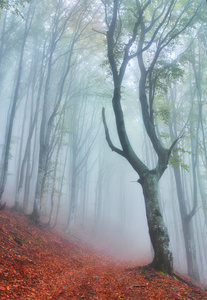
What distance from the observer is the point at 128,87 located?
65.9 feet

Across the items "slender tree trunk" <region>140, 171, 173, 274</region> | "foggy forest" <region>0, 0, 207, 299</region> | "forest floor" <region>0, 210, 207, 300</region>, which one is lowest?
"forest floor" <region>0, 210, 207, 300</region>

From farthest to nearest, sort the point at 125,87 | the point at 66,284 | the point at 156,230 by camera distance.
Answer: the point at 125,87 < the point at 156,230 < the point at 66,284

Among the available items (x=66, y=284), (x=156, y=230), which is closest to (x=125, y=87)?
(x=156, y=230)

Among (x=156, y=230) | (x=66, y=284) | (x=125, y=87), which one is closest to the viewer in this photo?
(x=66, y=284)

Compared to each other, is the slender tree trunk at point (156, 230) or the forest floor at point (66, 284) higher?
the slender tree trunk at point (156, 230)

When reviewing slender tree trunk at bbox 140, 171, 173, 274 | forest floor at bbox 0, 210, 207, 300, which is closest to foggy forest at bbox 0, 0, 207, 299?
slender tree trunk at bbox 140, 171, 173, 274

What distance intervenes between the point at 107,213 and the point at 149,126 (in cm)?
3083

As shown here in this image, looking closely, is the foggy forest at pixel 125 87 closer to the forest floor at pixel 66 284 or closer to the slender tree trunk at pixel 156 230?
the slender tree trunk at pixel 156 230

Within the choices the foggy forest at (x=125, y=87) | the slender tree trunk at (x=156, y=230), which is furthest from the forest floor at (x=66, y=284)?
Result: the foggy forest at (x=125, y=87)

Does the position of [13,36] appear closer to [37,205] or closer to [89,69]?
[89,69]

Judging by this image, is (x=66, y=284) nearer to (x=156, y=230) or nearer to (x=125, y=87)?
(x=156, y=230)

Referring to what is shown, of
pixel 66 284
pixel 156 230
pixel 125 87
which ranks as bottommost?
pixel 66 284

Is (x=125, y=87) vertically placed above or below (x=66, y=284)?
above

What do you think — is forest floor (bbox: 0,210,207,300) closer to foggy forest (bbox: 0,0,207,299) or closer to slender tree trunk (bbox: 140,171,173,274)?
slender tree trunk (bbox: 140,171,173,274)
